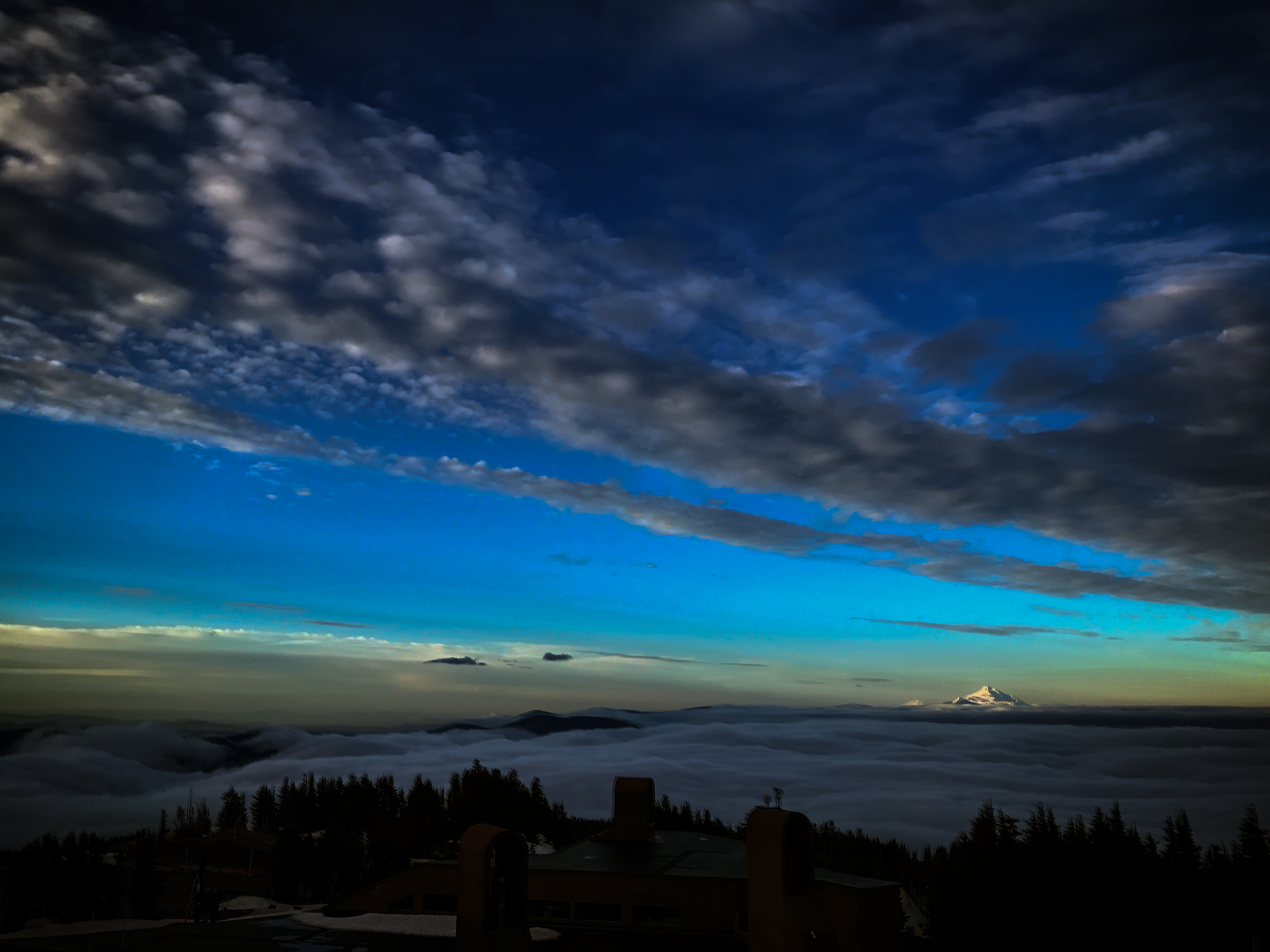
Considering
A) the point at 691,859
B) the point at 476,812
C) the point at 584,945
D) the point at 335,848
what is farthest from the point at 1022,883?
the point at 476,812

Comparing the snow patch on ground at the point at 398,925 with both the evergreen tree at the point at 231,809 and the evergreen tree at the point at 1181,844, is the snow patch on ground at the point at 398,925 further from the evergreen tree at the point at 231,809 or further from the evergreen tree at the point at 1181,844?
the evergreen tree at the point at 231,809

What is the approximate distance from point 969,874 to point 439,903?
176ft

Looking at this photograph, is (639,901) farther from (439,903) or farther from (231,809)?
(231,809)

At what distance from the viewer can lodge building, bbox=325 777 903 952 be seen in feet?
108

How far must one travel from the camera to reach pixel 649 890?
1900 inches

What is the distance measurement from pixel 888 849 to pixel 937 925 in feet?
364

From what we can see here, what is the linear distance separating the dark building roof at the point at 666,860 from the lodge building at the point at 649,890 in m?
0.17

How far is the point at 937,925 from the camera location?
72.9 metres

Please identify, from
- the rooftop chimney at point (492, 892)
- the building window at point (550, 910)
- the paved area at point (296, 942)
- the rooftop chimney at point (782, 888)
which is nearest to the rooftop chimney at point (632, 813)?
the building window at point (550, 910)

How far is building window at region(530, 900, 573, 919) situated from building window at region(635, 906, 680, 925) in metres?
4.33

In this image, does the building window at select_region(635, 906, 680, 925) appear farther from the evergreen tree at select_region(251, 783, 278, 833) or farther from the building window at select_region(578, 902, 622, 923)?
the evergreen tree at select_region(251, 783, 278, 833)

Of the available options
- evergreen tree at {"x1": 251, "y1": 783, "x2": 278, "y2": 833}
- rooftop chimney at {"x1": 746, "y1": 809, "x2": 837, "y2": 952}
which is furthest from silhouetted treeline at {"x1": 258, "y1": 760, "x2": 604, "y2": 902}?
rooftop chimney at {"x1": 746, "y1": 809, "x2": 837, "y2": 952}

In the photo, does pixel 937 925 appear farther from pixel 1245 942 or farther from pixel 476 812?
pixel 476 812

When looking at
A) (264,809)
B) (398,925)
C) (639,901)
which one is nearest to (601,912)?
(639,901)
